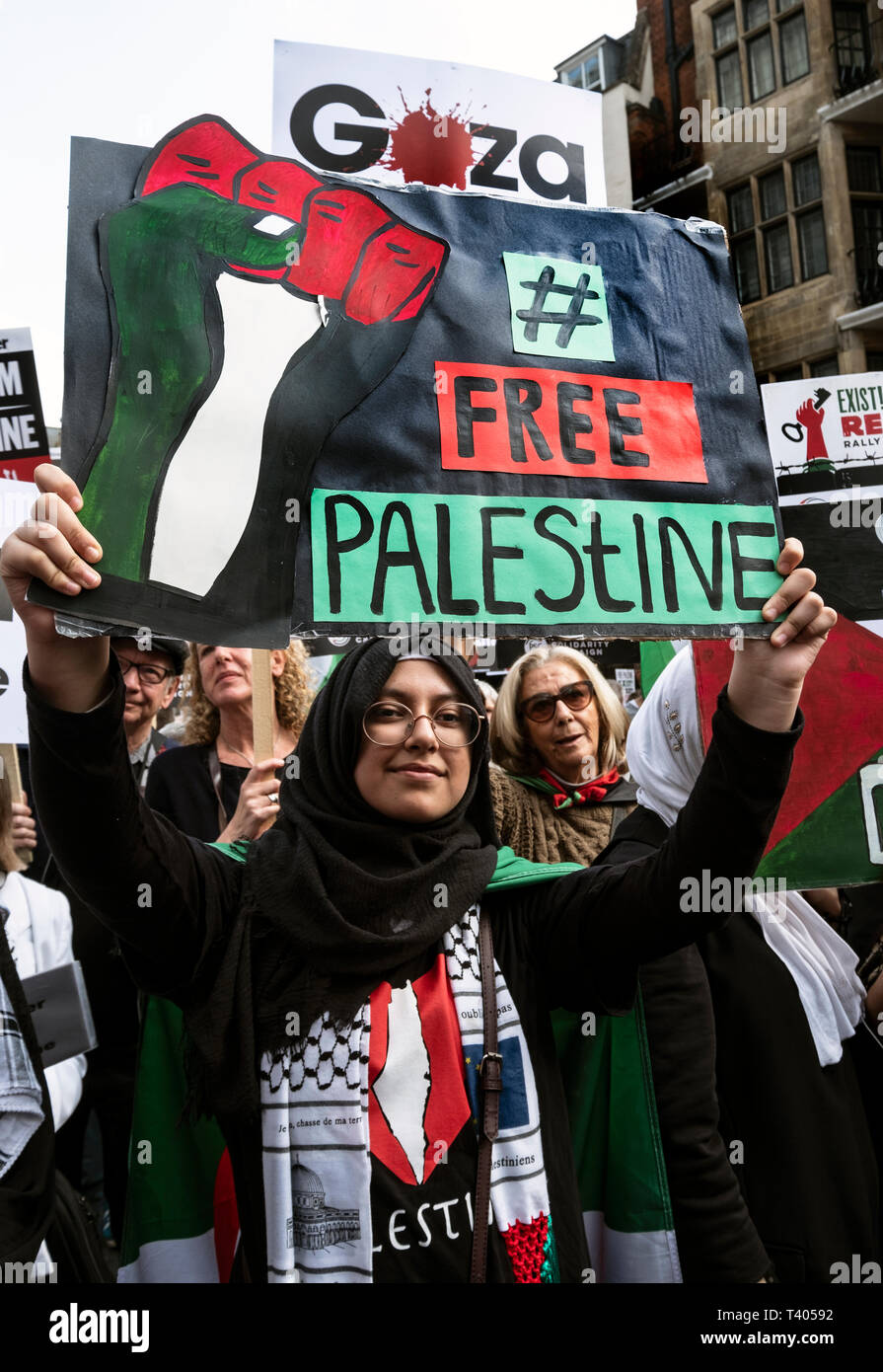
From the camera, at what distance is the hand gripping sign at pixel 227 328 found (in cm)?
150

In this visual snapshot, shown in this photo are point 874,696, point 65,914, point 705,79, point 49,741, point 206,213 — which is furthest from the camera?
point 705,79

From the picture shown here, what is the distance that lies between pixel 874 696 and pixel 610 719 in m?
0.99

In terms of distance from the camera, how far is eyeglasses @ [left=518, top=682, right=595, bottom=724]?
10.1 feet

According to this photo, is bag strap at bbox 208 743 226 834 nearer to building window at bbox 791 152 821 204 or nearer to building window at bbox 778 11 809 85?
building window at bbox 791 152 821 204

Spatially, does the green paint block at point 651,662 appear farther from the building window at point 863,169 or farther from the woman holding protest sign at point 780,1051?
the building window at point 863,169

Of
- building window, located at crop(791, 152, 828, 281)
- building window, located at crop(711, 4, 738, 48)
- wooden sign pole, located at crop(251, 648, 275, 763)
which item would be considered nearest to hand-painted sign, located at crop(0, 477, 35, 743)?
wooden sign pole, located at crop(251, 648, 275, 763)

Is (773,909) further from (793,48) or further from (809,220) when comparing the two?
(793,48)

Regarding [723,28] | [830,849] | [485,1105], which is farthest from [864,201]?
[485,1105]

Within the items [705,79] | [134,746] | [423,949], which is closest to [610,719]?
[134,746]

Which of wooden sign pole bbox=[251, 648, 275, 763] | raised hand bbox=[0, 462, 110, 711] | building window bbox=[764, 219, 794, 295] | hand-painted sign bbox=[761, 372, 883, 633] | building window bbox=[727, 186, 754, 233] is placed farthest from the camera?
building window bbox=[727, 186, 754, 233]

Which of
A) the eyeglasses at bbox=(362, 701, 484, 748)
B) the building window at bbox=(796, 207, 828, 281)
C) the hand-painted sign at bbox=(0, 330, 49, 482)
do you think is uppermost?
the building window at bbox=(796, 207, 828, 281)

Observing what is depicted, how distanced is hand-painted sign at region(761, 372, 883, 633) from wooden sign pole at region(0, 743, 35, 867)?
1.92 meters

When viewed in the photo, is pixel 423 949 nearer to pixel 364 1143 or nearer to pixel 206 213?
pixel 364 1143

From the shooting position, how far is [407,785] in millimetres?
1671
